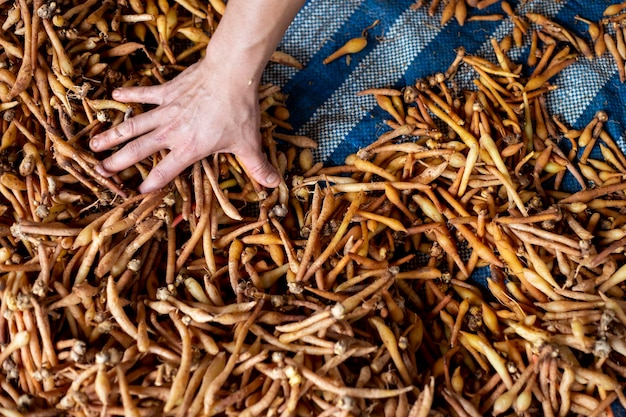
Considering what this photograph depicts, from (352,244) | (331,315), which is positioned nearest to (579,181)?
(352,244)

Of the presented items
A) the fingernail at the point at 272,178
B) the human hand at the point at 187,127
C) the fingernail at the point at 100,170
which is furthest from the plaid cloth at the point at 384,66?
the fingernail at the point at 100,170

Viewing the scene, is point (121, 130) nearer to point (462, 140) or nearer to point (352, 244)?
point (352, 244)

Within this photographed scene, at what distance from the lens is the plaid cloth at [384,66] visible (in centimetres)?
143

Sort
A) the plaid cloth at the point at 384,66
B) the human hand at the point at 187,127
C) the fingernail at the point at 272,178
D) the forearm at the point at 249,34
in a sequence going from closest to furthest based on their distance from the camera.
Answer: the forearm at the point at 249,34 < the human hand at the point at 187,127 < the fingernail at the point at 272,178 < the plaid cloth at the point at 384,66

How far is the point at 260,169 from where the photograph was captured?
1.24 m

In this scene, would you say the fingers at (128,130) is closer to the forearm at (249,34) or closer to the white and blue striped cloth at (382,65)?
the forearm at (249,34)

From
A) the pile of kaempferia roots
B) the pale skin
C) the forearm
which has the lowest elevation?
the pile of kaempferia roots

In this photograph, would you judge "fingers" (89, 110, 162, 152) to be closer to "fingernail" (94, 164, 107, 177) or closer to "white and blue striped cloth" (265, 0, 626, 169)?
"fingernail" (94, 164, 107, 177)

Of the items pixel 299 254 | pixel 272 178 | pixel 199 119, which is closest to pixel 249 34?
pixel 199 119

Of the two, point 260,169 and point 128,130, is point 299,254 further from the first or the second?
point 128,130

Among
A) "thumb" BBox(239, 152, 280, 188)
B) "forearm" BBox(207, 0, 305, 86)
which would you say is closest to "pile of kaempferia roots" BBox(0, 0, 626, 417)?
"thumb" BBox(239, 152, 280, 188)

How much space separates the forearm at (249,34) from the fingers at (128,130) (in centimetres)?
18

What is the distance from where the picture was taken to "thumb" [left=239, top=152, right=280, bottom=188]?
122 cm

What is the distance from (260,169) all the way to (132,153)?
26cm
